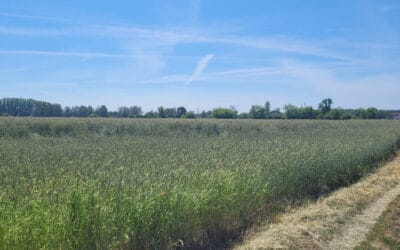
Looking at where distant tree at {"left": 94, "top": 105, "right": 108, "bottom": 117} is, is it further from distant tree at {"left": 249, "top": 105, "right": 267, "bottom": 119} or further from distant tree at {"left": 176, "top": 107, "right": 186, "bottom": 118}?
distant tree at {"left": 249, "top": 105, "right": 267, "bottom": 119}

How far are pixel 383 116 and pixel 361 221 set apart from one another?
329 ft

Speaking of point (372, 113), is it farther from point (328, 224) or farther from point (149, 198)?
point (149, 198)

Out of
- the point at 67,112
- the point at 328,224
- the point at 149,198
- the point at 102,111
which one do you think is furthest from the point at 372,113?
the point at 149,198

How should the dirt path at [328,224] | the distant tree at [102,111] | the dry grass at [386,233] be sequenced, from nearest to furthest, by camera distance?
the dirt path at [328,224] < the dry grass at [386,233] < the distant tree at [102,111]

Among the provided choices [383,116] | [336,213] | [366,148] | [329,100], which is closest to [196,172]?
[336,213]

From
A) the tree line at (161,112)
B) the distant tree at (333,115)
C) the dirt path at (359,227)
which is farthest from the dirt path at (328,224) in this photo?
the distant tree at (333,115)

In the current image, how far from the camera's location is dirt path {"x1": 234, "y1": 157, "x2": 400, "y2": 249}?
6332mm

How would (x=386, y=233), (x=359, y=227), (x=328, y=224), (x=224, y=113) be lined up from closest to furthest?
(x=386, y=233)
(x=328, y=224)
(x=359, y=227)
(x=224, y=113)

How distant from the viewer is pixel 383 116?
96.1 metres

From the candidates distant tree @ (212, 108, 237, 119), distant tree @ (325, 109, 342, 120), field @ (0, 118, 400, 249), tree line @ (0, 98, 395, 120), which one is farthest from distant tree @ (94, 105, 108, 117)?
field @ (0, 118, 400, 249)

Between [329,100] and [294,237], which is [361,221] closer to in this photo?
[294,237]

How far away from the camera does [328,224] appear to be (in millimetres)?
7309

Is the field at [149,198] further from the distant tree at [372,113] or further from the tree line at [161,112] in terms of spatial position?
the distant tree at [372,113]

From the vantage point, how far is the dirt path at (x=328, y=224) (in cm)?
633
